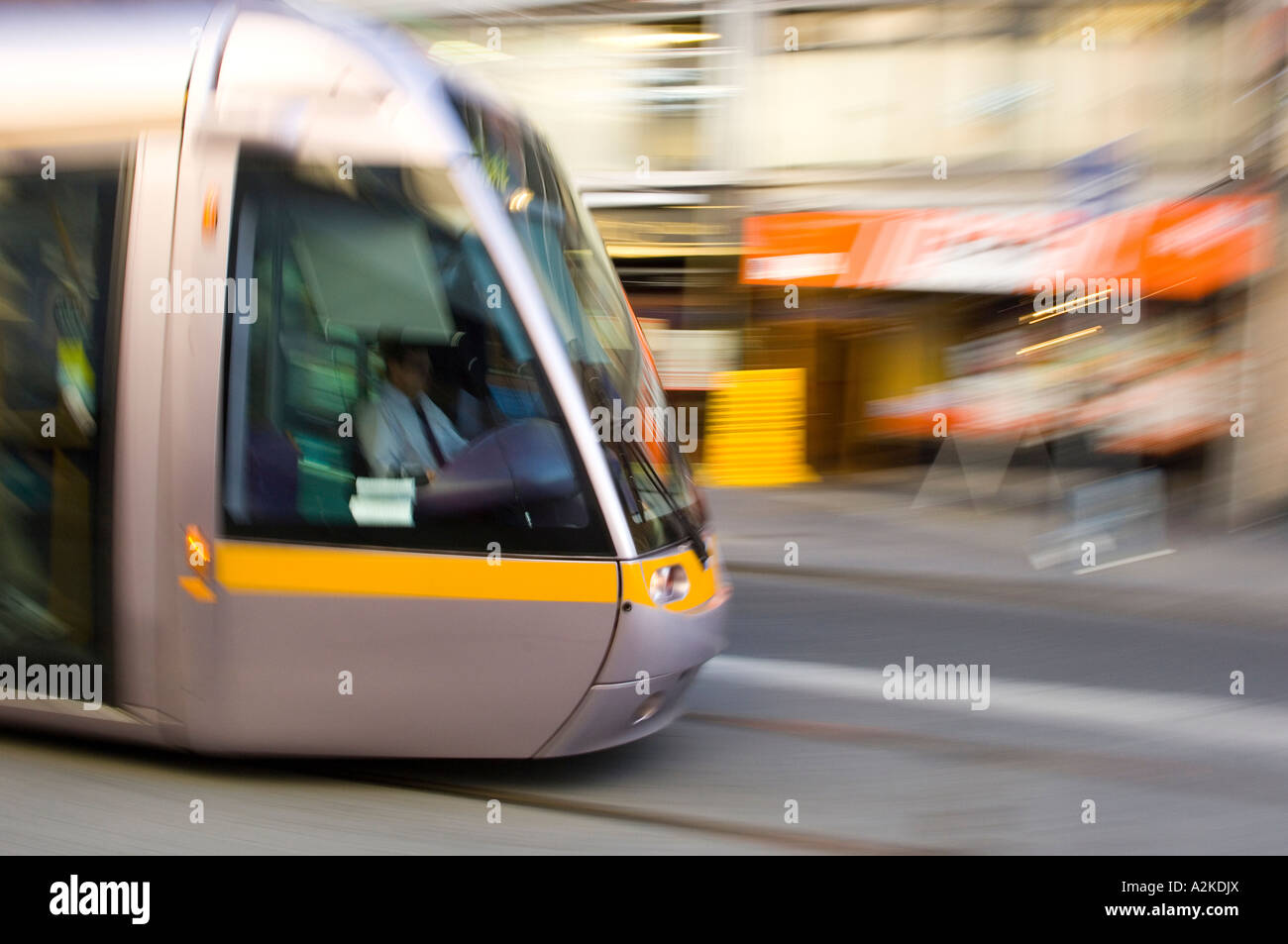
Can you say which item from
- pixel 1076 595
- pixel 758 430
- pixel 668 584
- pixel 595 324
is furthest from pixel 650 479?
pixel 758 430

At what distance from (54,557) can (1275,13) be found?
973 centimetres

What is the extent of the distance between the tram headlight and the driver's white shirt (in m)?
0.67

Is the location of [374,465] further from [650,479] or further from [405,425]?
[650,479]

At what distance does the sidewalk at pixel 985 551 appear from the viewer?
23.9 feet

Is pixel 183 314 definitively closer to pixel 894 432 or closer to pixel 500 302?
pixel 500 302

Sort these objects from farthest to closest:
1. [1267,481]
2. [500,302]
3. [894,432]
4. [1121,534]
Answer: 1. [894,432]
2. [1267,481]
3. [1121,534]
4. [500,302]

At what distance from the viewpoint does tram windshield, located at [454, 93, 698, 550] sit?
3607 mm

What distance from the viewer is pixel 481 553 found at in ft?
11.4

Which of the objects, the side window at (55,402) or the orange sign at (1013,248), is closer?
the side window at (55,402)

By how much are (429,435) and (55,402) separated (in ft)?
3.74

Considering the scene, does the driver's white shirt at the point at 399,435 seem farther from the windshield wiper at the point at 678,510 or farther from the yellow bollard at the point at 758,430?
the yellow bollard at the point at 758,430

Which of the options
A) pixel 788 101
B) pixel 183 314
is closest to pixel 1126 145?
pixel 788 101

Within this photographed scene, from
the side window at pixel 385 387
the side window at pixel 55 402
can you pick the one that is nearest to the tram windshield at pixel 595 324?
the side window at pixel 385 387

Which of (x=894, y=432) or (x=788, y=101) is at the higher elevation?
(x=788, y=101)
